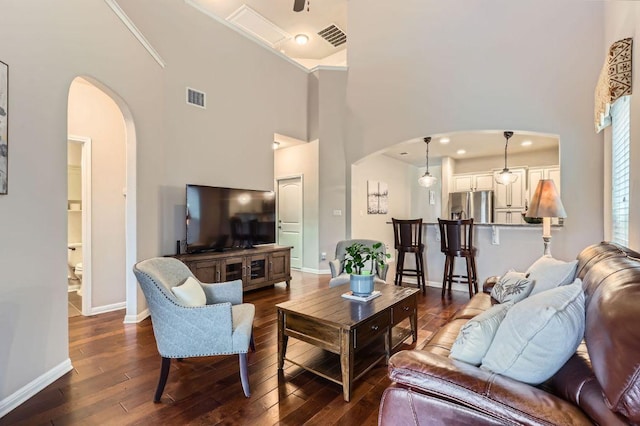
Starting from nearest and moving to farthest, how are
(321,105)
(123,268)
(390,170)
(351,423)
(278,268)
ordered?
(351,423)
(123,268)
(278,268)
(321,105)
(390,170)

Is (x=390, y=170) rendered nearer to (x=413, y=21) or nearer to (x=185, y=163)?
(x=413, y=21)

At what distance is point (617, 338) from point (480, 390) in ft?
1.46

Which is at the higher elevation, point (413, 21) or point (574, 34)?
point (413, 21)

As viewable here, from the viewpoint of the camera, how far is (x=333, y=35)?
22.4 ft

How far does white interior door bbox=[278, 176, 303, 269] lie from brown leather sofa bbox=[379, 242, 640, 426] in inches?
205

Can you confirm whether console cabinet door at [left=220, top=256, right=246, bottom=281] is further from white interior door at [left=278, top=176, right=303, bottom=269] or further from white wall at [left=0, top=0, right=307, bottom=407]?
white interior door at [left=278, top=176, right=303, bottom=269]

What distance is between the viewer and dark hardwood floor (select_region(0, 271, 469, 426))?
179 centimetres

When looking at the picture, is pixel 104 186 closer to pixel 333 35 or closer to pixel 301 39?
pixel 301 39

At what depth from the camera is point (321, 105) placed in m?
6.03

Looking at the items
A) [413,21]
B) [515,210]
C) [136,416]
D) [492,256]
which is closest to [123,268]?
[136,416]

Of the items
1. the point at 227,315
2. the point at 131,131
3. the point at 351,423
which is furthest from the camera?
the point at 131,131

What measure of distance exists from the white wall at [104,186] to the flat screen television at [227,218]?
804 millimetres

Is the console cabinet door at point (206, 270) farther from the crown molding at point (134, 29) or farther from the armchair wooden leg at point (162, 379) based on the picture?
the crown molding at point (134, 29)

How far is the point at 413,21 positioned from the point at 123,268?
224 inches
